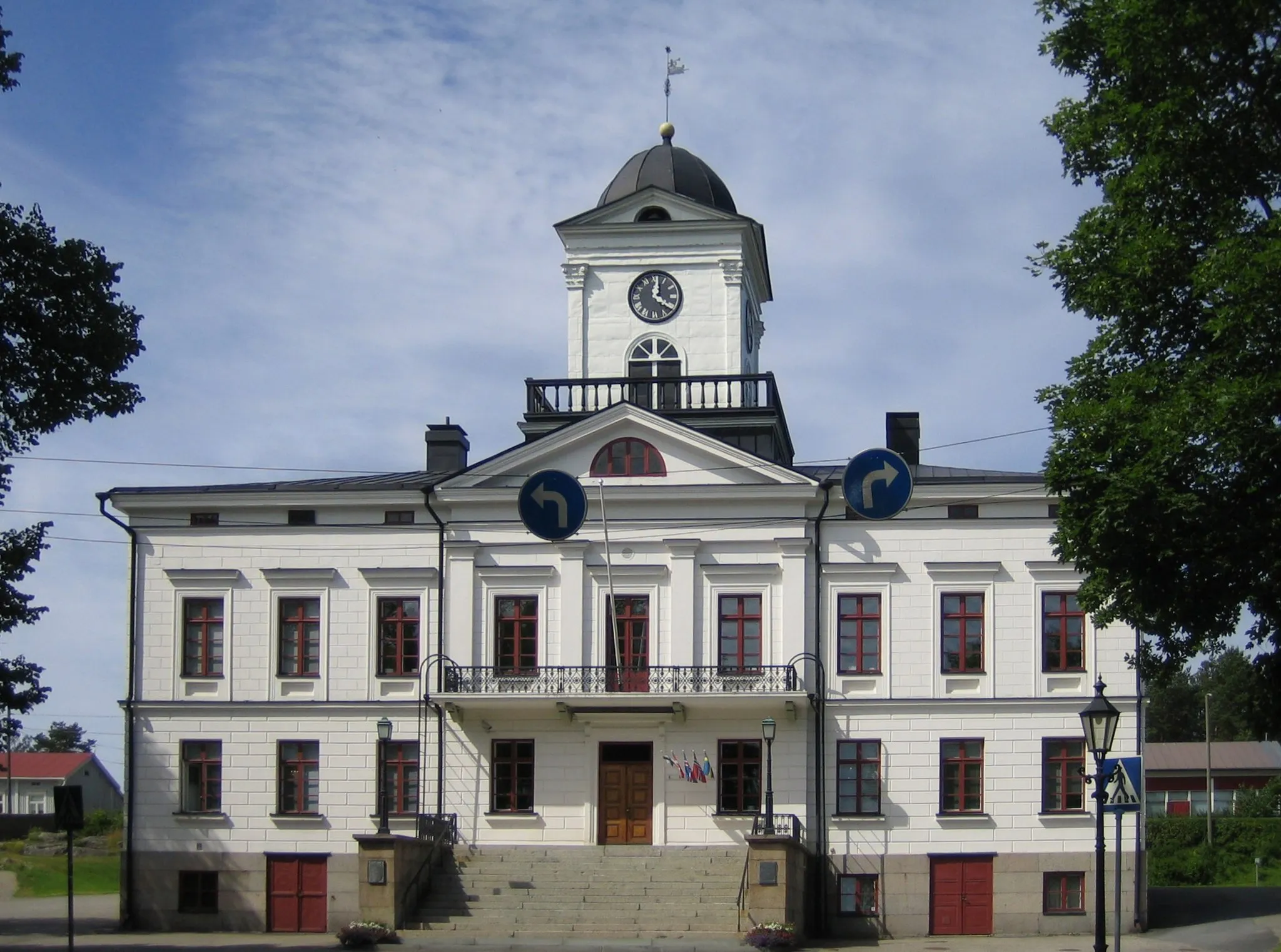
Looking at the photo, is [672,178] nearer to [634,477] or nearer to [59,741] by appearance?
[634,477]

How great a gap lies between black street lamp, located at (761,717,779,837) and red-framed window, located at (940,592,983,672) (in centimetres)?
407

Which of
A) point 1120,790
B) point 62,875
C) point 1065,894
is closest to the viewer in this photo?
point 1120,790

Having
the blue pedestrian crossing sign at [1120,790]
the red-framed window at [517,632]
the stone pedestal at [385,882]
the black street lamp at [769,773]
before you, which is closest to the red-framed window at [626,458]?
the red-framed window at [517,632]

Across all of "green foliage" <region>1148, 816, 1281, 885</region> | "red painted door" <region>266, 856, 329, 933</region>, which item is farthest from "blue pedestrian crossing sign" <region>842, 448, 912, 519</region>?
"green foliage" <region>1148, 816, 1281, 885</region>

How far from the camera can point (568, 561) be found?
37.2m

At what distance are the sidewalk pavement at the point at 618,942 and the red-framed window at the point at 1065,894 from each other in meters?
0.59

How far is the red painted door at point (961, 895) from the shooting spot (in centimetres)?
3562

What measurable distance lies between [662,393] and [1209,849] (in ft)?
96.7

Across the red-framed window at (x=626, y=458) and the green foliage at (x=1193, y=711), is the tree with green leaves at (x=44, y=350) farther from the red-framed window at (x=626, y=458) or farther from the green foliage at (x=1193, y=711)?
the green foliage at (x=1193, y=711)

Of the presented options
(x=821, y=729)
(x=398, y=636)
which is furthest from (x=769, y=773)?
(x=398, y=636)

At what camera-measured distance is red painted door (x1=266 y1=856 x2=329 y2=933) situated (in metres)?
36.6

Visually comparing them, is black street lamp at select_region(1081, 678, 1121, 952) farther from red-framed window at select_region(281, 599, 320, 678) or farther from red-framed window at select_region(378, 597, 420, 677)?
red-framed window at select_region(281, 599, 320, 678)

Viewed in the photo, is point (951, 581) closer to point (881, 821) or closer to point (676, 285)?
point (881, 821)

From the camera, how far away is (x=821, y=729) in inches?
1433
